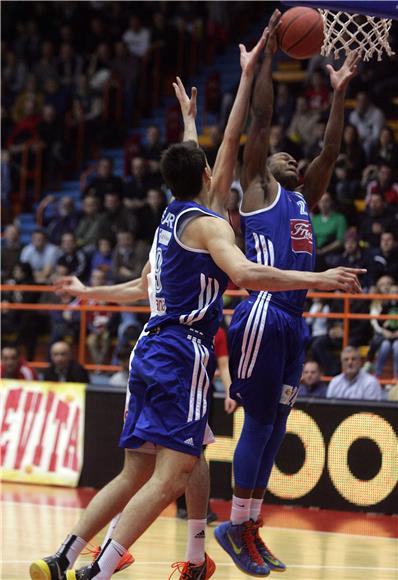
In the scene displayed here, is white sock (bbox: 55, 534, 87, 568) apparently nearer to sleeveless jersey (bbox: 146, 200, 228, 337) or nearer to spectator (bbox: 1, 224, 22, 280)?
sleeveless jersey (bbox: 146, 200, 228, 337)

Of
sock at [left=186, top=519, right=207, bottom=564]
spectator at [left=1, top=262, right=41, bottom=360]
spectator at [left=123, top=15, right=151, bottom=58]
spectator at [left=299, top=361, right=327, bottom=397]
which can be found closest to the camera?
sock at [left=186, top=519, right=207, bottom=564]

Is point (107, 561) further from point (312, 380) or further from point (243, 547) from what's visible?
point (312, 380)

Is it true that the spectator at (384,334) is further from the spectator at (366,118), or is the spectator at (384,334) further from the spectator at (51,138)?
the spectator at (51,138)

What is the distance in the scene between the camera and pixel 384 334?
12.2 metres

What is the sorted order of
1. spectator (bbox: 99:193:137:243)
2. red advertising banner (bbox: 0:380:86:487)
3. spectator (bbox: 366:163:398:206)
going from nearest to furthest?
red advertising banner (bbox: 0:380:86:487), spectator (bbox: 366:163:398:206), spectator (bbox: 99:193:137:243)

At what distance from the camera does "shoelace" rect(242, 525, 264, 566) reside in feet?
22.6

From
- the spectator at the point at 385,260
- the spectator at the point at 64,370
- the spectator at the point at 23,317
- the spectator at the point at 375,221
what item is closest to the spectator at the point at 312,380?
the spectator at the point at 385,260

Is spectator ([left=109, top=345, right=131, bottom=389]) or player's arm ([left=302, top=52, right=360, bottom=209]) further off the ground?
player's arm ([left=302, top=52, right=360, bottom=209])

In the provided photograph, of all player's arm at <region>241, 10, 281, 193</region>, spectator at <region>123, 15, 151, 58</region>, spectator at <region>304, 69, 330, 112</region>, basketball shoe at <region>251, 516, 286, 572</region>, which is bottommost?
basketball shoe at <region>251, 516, 286, 572</region>

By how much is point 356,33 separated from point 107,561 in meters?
3.70

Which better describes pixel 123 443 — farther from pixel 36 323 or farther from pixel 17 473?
pixel 36 323

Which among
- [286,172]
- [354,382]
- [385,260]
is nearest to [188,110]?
[286,172]

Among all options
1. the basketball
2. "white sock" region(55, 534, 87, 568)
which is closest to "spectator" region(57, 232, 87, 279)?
the basketball

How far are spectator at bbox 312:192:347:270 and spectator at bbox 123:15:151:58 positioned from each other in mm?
7742
